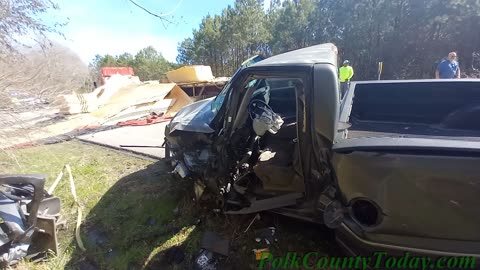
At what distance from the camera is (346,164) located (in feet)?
5.57

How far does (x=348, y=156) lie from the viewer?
167 centimetres

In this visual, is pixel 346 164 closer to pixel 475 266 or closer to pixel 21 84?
pixel 475 266

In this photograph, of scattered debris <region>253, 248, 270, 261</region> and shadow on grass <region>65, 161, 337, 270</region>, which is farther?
shadow on grass <region>65, 161, 337, 270</region>

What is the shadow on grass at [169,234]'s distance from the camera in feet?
8.28

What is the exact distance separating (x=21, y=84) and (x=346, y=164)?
422 centimetres

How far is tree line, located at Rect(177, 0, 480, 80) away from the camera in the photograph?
1575 centimetres

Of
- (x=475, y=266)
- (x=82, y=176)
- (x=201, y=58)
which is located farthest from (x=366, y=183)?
(x=201, y=58)

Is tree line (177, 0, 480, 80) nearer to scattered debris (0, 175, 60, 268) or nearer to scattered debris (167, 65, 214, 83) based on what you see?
scattered debris (167, 65, 214, 83)

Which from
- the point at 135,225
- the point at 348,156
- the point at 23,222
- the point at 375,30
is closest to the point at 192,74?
the point at 135,225

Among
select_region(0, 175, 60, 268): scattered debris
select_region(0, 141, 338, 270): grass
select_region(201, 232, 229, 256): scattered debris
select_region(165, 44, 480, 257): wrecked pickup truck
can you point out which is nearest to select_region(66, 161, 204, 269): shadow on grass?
select_region(0, 141, 338, 270): grass

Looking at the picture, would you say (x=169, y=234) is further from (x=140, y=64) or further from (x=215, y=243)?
(x=140, y=64)

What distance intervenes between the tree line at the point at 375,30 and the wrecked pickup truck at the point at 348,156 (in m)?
16.4

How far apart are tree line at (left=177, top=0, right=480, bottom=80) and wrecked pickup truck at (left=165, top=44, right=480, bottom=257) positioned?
53.7 feet

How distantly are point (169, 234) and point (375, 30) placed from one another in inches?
791
